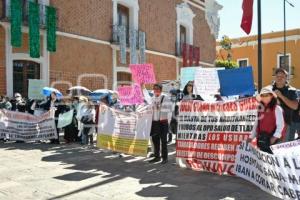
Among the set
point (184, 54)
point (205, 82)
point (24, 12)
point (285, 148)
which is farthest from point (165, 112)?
point (184, 54)

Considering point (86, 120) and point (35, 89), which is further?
point (35, 89)

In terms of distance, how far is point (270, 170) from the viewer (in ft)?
19.5

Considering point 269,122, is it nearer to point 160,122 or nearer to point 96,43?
point 160,122

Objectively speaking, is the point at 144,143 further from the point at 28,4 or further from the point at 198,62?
the point at 198,62

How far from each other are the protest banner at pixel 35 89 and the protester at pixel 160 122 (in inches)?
240

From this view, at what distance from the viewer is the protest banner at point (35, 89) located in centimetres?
1399

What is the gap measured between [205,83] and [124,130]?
2433mm

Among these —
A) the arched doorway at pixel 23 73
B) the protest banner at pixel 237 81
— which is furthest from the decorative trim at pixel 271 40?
the protest banner at pixel 237 81

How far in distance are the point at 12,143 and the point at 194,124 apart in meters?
6.44

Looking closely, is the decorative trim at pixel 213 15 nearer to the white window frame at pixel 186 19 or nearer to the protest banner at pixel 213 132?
the white window frame at pixel 186 19

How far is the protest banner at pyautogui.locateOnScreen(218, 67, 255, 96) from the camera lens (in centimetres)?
862

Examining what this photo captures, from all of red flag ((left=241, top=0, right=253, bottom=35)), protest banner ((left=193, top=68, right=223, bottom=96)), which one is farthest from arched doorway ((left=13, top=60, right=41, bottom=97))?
red flag ((left=241, top=0, right=253, bottom=35))

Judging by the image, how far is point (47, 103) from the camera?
13.0 m

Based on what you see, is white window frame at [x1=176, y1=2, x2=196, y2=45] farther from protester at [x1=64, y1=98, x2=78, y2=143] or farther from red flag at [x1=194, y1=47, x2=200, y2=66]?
protester at [x1=64, y1=98, x2=78, y2=143]
